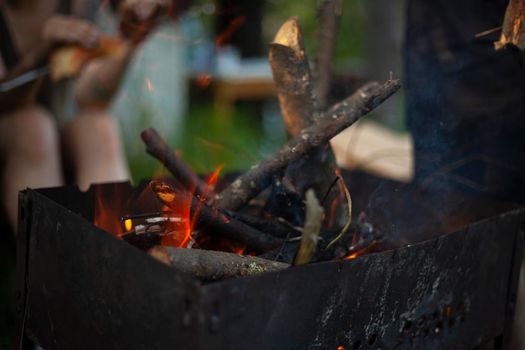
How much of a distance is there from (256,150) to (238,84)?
4.30ft

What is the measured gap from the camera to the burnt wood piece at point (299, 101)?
1901 mm

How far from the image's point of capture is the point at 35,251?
1746mm

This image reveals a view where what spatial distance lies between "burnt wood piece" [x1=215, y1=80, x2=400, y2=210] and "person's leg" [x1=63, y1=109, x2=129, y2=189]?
1.24 m

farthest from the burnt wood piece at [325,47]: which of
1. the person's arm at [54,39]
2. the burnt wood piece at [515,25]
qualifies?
the person's arm at [54,39]

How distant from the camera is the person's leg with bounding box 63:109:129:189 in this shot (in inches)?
119

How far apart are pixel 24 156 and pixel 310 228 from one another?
191cm

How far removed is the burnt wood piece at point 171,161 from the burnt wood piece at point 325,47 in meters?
0.63

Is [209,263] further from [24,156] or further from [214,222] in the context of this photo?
[24,156]

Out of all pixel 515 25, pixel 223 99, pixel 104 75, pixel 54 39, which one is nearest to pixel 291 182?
pixel 515 25

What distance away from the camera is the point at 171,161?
194cm

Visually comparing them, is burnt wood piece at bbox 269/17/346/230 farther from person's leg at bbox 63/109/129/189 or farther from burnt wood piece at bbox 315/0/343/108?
person's leg at bbox 63/109/129/189

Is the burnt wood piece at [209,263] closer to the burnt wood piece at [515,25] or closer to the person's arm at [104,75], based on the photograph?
the burnt wood piece at [515,25]

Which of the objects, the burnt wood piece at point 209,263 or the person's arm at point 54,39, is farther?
the person's arm at point 54,39

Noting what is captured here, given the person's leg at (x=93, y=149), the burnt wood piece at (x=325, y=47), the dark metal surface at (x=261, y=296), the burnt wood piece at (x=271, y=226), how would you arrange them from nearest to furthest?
the dark metal surface at (x=261, y=296) < the burnt wood piece at (x=271, y=226) < the burnt wood piece at (x=325, y=47) < the person's leg at (x=93, y=149)
